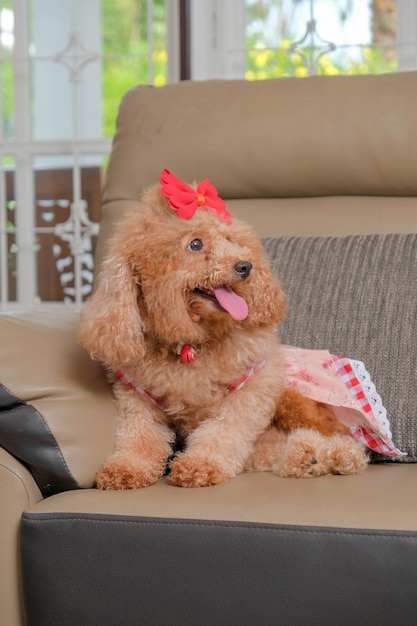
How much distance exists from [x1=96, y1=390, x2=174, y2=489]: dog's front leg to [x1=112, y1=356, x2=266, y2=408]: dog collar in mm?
13

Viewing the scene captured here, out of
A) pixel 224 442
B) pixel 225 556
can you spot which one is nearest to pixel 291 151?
pixel 224 442

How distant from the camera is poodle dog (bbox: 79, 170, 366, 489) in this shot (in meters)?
1.39

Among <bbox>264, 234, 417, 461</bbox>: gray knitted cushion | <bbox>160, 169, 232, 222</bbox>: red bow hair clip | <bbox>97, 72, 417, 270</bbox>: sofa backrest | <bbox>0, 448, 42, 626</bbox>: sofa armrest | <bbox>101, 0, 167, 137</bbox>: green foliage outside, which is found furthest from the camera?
<bbox>101, 0, 167, 137</bbox>: green foliage outside

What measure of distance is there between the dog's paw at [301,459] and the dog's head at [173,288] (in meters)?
0.22

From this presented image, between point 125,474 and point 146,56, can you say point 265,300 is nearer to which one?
point 125,474

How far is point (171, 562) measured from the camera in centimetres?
122

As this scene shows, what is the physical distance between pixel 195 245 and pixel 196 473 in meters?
0.37

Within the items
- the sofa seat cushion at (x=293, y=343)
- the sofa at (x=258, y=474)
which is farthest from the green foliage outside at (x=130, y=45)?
the sofa seat cushion at (x=293, y=343)

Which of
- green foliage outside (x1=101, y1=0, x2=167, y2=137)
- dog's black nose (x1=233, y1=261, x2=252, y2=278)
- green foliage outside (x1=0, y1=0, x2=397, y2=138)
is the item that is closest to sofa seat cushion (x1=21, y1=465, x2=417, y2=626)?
dog's black nose (x1=233, y1=261, x2=252, y2=278)

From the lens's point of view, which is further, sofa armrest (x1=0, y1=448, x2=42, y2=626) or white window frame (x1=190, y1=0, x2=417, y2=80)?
white window frame (x1=190, y1=0, x2=417, y2=80)

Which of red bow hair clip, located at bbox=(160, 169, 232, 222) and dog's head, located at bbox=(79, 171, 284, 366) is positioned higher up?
red bow hair clip, located at bbox=(160, 169, 232, 222)

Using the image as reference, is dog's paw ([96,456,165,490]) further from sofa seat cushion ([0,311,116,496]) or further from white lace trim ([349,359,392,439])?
white lace trim ([349,359,392,439])

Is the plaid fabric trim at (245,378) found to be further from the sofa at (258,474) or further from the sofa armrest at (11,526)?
the sofa armrest at (11,526)

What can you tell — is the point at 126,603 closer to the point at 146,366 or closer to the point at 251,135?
the point at 146,366
